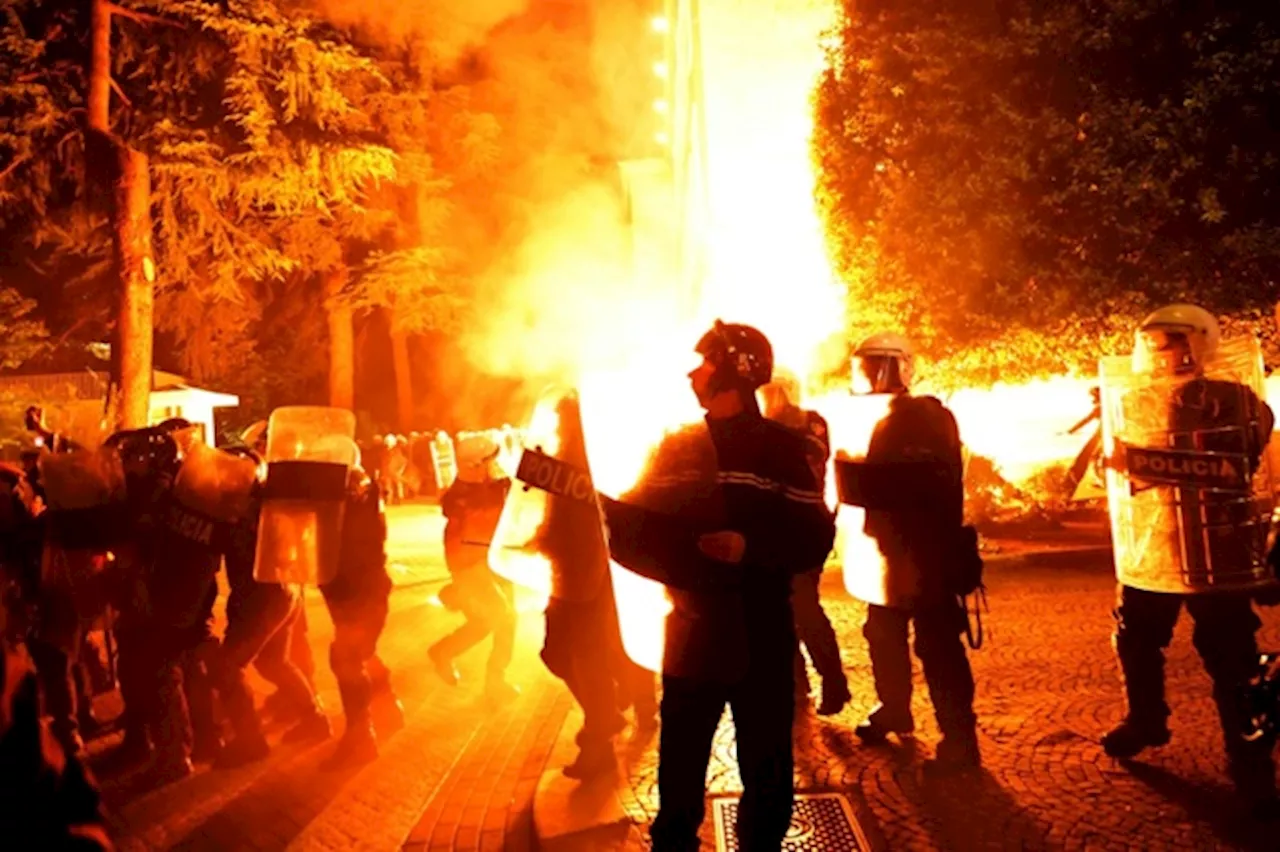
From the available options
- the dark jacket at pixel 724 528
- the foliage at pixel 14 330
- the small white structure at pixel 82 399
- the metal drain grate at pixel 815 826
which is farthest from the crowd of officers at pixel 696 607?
the foliage at pixel 14 330

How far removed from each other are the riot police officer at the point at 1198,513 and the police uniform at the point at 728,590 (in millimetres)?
1923

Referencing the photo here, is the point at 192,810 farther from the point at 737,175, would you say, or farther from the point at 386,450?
the point at 386,450

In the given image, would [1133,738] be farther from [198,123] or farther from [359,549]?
[198,123]

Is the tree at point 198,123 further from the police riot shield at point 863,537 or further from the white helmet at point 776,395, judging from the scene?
the police riot shield at point 863,537

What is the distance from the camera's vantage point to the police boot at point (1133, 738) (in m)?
4.46

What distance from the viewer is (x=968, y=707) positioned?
4.56 metres

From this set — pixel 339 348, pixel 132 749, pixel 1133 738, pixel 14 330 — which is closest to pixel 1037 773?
pixel 1133 738

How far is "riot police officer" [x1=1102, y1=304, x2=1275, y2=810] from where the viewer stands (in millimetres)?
4031

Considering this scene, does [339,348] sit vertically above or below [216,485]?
above

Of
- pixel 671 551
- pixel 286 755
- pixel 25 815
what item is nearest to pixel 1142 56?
pixel 671 551

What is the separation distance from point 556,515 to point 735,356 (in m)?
1.95

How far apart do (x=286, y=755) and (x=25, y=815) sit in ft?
14.1

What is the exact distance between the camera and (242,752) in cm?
548

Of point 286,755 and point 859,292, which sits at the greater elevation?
point 859,292
